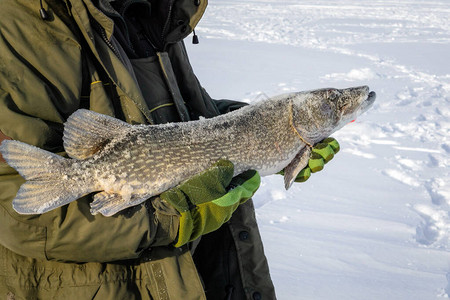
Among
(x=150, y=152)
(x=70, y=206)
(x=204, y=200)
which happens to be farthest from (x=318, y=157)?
(x=70, y=206)

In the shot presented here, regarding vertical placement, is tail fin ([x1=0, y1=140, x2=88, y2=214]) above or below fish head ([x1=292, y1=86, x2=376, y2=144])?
above

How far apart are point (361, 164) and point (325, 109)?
8.39ft

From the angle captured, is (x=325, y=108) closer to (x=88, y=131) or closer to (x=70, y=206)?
(x=88, y=131)

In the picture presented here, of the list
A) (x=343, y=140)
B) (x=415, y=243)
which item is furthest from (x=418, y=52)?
(x=415, y=243)

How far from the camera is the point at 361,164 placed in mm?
4672

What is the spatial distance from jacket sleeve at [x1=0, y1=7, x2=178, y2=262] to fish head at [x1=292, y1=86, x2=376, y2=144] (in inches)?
39.4

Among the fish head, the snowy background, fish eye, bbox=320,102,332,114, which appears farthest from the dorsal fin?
the snowy background

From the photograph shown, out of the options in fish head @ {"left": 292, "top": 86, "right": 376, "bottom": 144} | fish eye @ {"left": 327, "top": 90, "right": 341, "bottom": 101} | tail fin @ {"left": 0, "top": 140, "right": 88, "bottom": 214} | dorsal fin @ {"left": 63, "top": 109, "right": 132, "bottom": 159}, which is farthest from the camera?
fish eye @ {"left": 327, "top": 90, "right": 341, "bottom": 101}

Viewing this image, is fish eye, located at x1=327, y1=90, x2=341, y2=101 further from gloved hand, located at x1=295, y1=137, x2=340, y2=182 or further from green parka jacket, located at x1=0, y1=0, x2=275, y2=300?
green parka jacket, located at x1=0, y1=0, x2=275, y2=300

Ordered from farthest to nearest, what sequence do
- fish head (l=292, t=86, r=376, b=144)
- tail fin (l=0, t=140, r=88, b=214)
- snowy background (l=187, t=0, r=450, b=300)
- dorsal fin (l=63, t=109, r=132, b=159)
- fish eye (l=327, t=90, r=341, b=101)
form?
snowy background (l=187, t=0, r=450, b=300) < fish eye (l=327, t=90, r=341, b=101) < fish head (l=292, t=86, r=376, b=144) < dorsal fin (l=63, t=109, r=132, b=159) < tail fin (l=0, t=140, r=88, b=214)

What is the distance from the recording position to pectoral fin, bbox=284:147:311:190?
2252 mm

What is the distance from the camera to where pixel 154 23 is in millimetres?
2225

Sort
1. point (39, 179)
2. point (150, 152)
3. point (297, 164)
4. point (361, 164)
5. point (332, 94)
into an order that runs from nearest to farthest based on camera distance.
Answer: point (39, 179) < point (150, 152) < point (297, 164) < point (332, 94) < point (361, 164)

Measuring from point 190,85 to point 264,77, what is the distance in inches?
210
